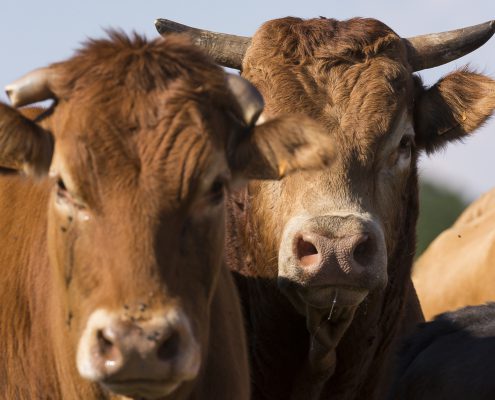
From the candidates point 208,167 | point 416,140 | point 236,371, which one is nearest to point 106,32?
point 208,167

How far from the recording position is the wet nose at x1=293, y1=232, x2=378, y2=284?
6.36 m

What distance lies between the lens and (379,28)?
7641 millimetres

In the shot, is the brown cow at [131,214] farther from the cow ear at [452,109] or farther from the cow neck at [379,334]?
the cow ear at [452,109]

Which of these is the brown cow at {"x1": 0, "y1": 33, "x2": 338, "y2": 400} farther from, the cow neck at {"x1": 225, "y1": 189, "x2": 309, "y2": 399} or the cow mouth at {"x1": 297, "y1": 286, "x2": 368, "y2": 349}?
the cow neck at {"x1": 225, "y1": 189, "x2": 309, "y2": 399}

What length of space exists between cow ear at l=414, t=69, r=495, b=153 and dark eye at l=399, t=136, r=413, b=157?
0.37 m

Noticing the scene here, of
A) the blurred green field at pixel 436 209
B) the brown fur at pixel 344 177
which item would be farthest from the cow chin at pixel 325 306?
the blurred green field at pixel 436 209

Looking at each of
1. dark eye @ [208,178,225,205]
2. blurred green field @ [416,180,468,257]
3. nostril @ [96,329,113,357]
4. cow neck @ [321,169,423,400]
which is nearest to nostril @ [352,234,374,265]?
cow neck @ [321,169,423,400]

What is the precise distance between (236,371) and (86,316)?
45.5 inches

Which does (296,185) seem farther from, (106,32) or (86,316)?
(86,316)

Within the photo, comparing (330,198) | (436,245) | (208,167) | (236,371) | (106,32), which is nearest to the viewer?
(208,167)

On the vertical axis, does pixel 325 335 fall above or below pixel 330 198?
below

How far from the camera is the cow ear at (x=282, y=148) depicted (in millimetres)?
5332

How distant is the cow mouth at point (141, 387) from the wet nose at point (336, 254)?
1777 millimetres

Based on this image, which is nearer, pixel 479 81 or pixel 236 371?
pixel 236 371
